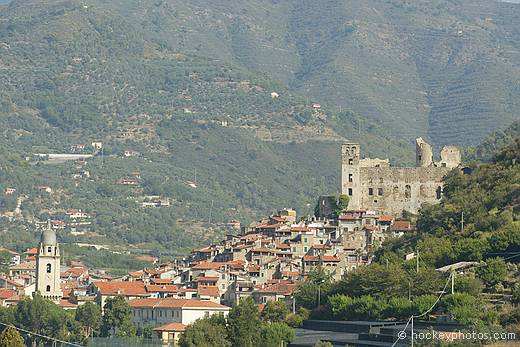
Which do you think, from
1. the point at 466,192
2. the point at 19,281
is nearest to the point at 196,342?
the point at 466,192

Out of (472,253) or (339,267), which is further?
(339,267)

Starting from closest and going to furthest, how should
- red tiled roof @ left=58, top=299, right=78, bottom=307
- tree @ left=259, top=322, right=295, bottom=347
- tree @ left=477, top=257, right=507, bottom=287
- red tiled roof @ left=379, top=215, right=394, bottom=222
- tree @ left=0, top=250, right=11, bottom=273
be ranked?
tree @ left=259, top=322, right=295, bottom=347, tree @ left=477, top=257, right=507, bottom=287, red tiled roof @ left=379, top=215, right=394, bottom=222, red tiled roof @ left=58, top=299, right=78, bottom=307, tree @ left=0, top=250, right=11, bottom=273

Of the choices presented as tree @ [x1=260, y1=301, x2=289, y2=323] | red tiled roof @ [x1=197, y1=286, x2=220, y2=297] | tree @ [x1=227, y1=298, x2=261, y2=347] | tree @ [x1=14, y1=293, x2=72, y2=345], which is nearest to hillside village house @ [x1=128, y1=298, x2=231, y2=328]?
red tiled roof @ [x1=197, y1=286, x2=220, y2=297]

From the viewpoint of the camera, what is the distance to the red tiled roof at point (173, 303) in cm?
12138

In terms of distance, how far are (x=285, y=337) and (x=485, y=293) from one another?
9.28 meters

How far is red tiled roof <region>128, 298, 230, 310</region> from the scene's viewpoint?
121375 millimetres

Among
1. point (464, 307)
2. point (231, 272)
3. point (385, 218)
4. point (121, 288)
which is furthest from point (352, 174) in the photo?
point (464, 307)

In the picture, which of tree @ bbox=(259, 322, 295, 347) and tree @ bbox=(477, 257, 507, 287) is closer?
tree @ bbox=(259, 322, 295, 347)

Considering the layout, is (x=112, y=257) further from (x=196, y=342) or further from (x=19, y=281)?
(x=196, y=342)

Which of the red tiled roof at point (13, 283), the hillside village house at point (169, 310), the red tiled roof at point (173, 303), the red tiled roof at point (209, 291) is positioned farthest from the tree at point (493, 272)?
the red tiled roof at point (13, 283)

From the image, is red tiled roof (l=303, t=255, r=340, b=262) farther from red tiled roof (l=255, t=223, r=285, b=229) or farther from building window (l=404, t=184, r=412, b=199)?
red tiled roof (l=255, t=223, r=285, b=229)

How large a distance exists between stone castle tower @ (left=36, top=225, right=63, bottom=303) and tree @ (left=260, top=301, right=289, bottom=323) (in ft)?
100

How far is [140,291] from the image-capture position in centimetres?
13225

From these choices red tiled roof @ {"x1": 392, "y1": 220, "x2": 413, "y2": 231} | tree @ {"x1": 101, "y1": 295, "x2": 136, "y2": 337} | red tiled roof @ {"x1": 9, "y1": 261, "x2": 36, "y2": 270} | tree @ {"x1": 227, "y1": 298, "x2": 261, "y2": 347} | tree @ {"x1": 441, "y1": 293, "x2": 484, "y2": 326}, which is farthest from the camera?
red tiled roof @ {"x1": 9, "y1": 261, "x2": 36, "y2": 270}
